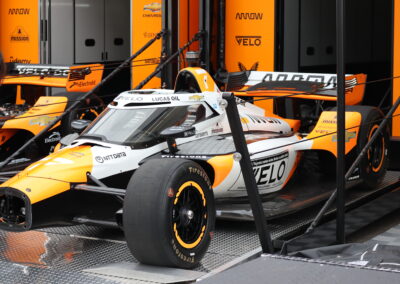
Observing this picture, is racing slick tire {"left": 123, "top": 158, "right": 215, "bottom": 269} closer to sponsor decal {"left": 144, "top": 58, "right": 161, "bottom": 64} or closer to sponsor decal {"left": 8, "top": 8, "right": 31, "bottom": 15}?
sponsor decal {"left": 144, "top": 58, "right": 161, "bottom": 64}

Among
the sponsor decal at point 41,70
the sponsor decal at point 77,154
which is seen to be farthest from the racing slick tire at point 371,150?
the sponsor decal at point 41,70

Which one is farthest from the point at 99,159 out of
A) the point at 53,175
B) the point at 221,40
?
the point at 221,40

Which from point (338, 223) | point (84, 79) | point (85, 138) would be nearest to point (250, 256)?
point (338, 223)

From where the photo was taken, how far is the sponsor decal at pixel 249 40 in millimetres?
10492

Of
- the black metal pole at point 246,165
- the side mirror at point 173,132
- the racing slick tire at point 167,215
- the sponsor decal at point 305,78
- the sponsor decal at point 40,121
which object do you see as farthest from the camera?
the sponsor decal at point 40,121

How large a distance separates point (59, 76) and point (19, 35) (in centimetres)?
320

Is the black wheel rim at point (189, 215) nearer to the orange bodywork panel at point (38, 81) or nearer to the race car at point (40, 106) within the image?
the race car at point (40, 106)

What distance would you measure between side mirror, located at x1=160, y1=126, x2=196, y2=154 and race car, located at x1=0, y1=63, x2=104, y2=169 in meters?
2.30

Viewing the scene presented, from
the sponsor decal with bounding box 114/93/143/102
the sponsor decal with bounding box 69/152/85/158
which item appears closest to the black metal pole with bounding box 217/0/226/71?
the sponsor decal with bounding box 114/93/143/102

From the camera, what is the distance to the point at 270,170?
6.93m

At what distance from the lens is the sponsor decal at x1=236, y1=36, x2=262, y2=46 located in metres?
10.5

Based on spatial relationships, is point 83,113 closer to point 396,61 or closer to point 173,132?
point 173,132

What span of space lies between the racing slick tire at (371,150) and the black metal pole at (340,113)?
2016 mm

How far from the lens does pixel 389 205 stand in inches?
296
